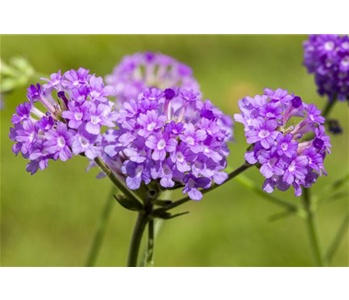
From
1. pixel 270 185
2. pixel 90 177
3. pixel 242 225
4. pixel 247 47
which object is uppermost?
pixel 247 47

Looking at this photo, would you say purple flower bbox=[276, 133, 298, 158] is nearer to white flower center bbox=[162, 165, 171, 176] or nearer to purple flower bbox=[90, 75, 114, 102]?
white flower center bbox=[162, 165, 171, 176]

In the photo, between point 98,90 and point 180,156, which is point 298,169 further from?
point 98,90

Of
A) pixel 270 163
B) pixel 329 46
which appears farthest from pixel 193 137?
pixel 329 46

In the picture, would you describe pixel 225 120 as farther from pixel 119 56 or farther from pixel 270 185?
pixel 119 56

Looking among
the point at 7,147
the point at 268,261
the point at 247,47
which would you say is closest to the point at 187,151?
the point at 268,261

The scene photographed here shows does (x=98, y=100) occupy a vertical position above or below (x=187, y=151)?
above

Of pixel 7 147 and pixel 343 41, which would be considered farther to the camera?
pixel 7 147
